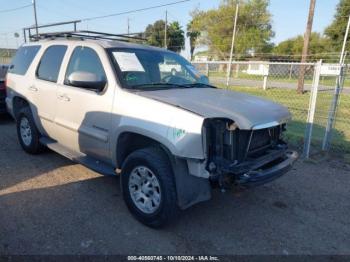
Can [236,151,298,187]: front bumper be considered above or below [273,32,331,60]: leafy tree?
below

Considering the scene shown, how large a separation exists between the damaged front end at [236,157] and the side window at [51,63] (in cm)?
272

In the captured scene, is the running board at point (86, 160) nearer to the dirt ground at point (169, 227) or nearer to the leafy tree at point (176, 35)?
the dirt ground at point (169, 227)

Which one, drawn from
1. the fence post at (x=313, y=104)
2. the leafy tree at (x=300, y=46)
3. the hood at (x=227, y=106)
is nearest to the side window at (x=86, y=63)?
the hood at (x=227, y=106)

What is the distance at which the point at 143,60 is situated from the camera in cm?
402

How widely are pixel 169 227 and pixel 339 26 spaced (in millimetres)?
49162

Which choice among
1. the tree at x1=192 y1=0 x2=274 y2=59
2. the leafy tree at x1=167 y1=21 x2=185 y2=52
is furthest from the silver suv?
the leafy tree at x1=167 y1=21 x2=185 y2=52

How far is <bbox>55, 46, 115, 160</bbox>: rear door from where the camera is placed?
11.8 feet

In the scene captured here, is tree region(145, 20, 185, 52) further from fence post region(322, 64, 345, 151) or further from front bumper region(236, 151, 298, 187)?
front bumper region(236, 151, 298, 187)

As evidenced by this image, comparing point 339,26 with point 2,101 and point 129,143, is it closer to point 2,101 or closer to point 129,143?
point 2,101

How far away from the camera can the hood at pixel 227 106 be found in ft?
9.51

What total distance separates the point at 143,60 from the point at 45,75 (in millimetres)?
1732

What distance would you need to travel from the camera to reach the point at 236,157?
308 centimetres

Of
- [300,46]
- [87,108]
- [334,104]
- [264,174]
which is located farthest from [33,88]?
[300,46]

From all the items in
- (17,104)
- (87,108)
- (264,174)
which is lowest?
(264,174)
